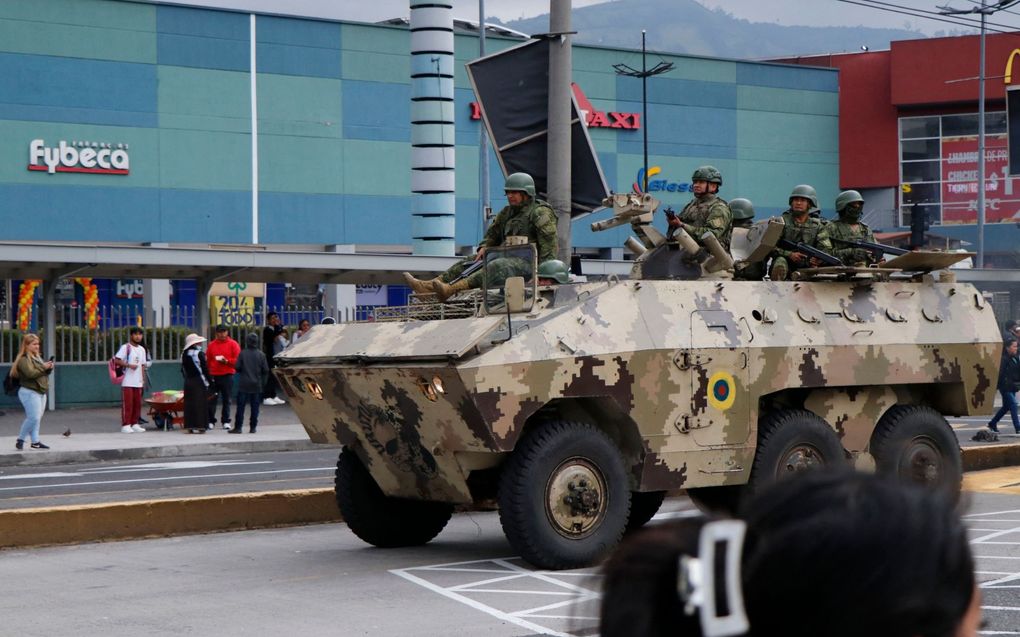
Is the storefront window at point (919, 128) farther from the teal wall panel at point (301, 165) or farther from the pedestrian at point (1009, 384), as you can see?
the pedestrian at point (1009, 384)

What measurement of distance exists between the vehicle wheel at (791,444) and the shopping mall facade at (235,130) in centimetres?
2508

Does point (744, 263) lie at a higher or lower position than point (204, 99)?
lower

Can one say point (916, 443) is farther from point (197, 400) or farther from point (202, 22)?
point (202, 22)

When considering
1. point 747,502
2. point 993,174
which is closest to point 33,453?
point 747,502

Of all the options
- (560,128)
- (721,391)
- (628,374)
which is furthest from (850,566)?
(560,128)

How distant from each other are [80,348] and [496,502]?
1819cm

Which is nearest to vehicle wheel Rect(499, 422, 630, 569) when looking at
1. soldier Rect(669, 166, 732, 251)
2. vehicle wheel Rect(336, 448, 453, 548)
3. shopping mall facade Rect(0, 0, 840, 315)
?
vehicle wheel Rect(336, 448, 453, 548)

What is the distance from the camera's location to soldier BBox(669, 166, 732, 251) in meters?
11.2

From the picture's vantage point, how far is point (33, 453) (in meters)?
19.0

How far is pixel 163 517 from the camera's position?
36.3ft

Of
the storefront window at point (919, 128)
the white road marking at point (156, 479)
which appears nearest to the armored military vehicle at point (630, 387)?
the white road marking at point (156, 479)

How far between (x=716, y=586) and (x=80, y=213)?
3952cm

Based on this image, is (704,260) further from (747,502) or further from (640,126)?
(640,126)

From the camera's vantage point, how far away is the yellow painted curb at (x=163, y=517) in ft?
34.6
